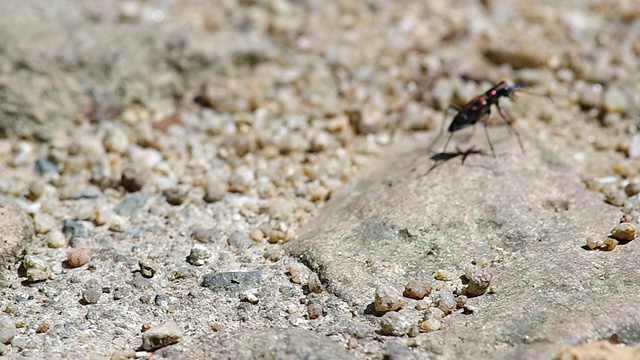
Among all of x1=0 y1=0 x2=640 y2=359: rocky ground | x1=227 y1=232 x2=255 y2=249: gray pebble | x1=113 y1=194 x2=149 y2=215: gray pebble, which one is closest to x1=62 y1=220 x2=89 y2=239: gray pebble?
x1=0 y1=0 x2=640 y2=359: rocky ground

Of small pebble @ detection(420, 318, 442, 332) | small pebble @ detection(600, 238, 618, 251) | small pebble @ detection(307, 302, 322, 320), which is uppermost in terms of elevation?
small pebble @ detection(600, 238, 618, 251)

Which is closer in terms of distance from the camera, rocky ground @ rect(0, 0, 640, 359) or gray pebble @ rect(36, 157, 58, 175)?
rocky ground @ rect(0, 0, 640, 359)

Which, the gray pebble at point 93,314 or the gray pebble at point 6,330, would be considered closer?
the gray pebble at point 6,330

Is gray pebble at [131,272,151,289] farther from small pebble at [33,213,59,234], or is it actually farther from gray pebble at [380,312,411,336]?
gray pebble at [380,312,411,336]

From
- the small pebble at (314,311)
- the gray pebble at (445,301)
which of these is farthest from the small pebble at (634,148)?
the small pebble at (314,311)

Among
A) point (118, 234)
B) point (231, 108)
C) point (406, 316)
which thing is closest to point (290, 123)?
point (231, 108)

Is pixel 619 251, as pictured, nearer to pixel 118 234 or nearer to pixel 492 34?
pixel 118 234

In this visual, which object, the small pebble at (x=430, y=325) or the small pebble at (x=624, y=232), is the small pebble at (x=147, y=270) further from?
the small pebble at (x=624, y=232)
